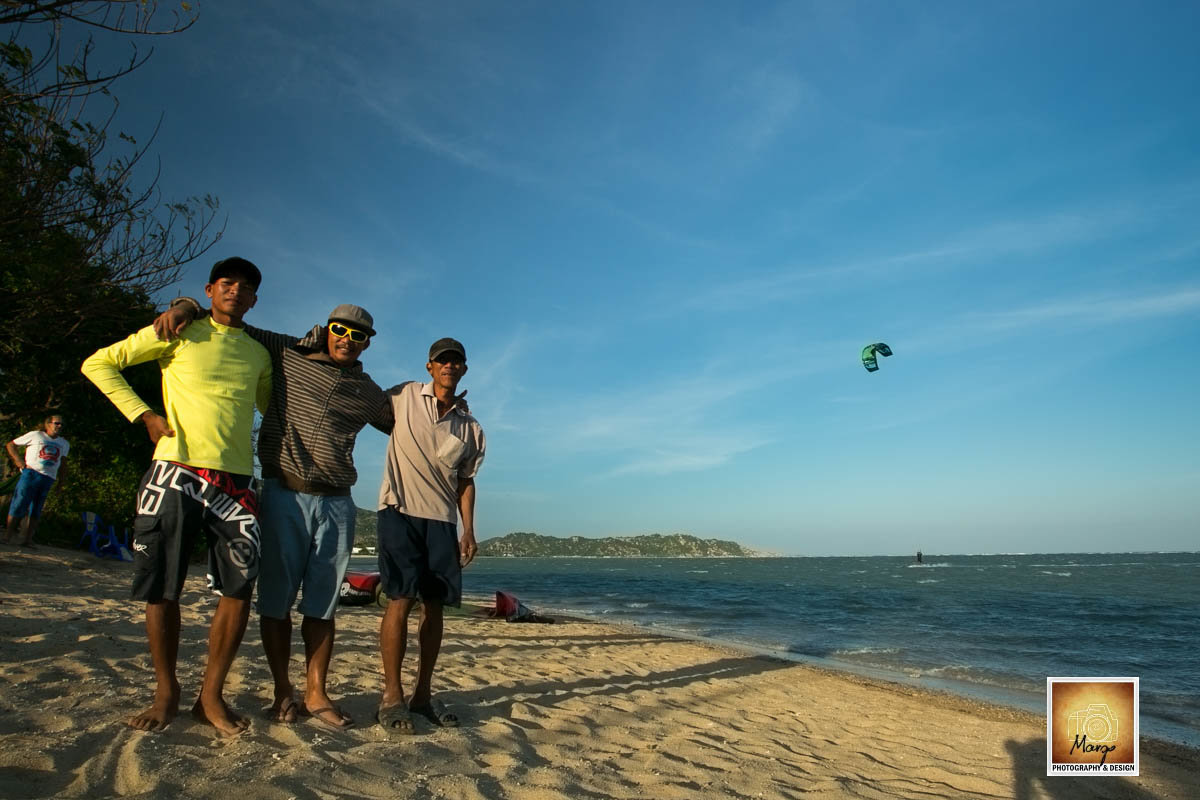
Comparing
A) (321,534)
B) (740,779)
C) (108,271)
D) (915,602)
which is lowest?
(915,602)

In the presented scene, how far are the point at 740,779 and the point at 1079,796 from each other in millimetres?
2251

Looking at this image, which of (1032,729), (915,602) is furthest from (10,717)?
(915,602)

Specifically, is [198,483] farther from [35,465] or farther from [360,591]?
[35,465]

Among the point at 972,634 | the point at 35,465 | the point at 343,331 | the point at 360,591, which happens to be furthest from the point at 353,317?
the point at 972,634

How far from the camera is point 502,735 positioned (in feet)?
11.5

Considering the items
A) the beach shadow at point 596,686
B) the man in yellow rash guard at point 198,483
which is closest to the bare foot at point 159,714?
the man in yellow rash guard at point 198,483

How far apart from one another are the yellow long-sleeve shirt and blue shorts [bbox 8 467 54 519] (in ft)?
26.7

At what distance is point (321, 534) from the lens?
326cm

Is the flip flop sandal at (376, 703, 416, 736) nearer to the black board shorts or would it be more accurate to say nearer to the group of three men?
the group of three men

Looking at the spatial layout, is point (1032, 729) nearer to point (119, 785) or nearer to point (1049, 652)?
point (119, 785)

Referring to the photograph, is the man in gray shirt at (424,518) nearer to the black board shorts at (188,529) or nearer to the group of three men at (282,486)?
the group of three men at (282,486)

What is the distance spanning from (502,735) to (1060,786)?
3.41 m

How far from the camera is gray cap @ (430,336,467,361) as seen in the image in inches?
147

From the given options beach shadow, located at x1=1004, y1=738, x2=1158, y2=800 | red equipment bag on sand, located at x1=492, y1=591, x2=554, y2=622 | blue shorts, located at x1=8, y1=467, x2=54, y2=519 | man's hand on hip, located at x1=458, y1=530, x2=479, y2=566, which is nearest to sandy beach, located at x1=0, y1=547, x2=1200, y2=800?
beach shadow, located at x1=1004, y1=738, x2=1158, y2=800
